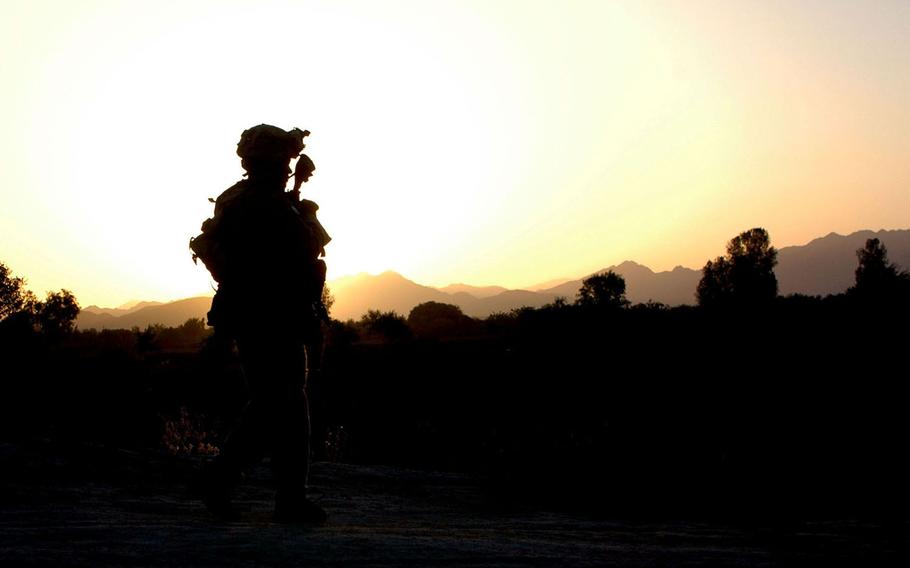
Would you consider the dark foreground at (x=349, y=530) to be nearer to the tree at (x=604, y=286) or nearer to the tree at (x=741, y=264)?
the tree at (x=604, y=286)

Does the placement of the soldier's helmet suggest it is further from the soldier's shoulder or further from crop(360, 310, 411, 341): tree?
crop(360, 310, 411, 341): tree

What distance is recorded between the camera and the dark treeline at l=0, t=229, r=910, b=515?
749 centimetres

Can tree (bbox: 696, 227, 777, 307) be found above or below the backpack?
above

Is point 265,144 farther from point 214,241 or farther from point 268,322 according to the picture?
point 268,322

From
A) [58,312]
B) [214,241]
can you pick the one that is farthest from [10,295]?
[214,241]

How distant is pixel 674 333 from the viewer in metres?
25.0

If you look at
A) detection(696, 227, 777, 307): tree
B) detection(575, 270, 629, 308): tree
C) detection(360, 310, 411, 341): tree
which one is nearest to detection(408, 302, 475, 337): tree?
detection(360, 310, 411, 341): tree

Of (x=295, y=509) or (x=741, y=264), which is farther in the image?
(x=741, y=264)

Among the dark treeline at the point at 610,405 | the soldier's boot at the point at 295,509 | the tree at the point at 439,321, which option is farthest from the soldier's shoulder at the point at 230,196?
the tree at the point at 439,321

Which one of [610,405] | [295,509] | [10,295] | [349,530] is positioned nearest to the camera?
[349,530]

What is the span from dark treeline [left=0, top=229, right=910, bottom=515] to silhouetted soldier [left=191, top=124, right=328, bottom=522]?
190 centimetres

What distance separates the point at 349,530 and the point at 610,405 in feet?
52.6

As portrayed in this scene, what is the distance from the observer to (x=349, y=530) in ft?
12.3

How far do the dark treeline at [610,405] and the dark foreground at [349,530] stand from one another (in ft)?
3.08
